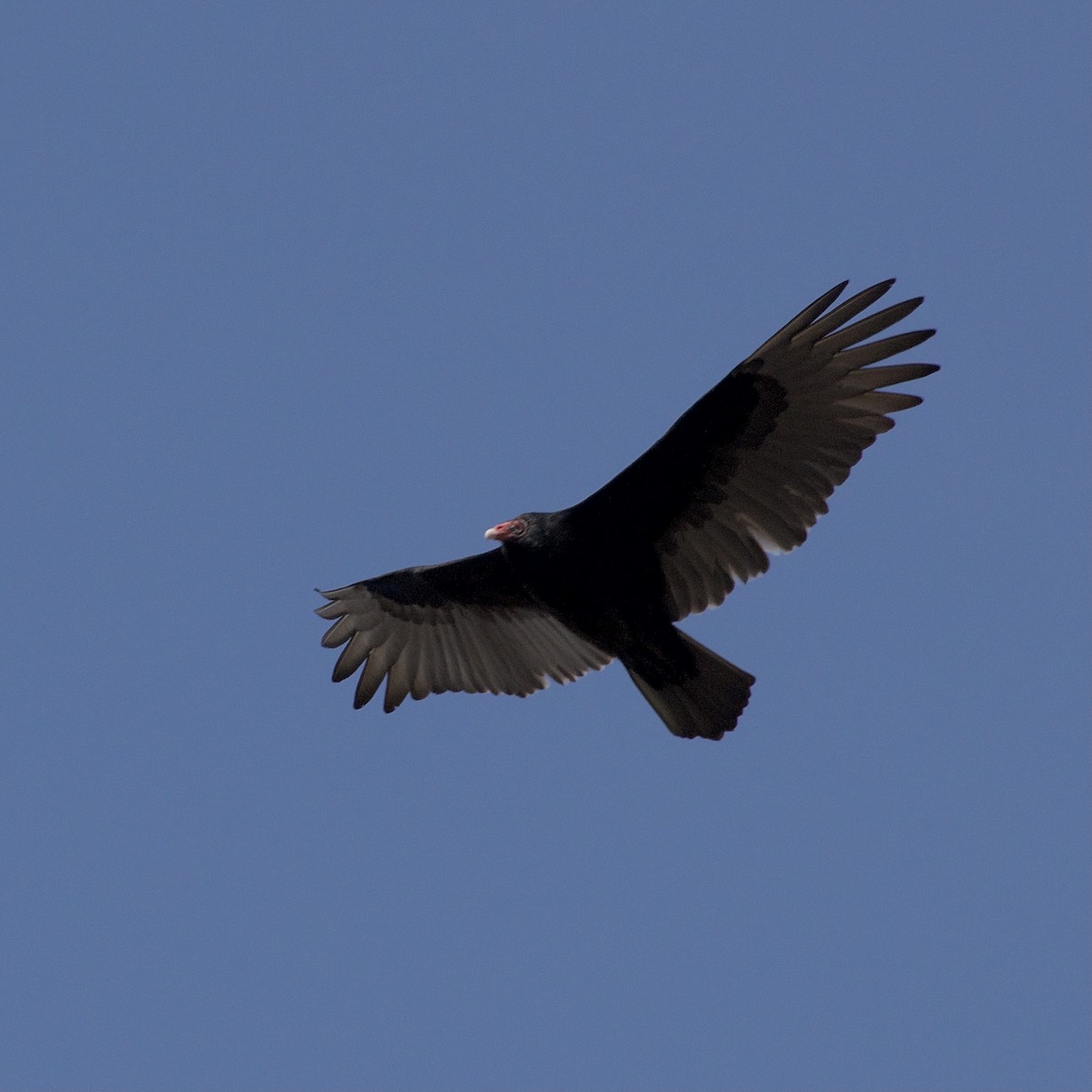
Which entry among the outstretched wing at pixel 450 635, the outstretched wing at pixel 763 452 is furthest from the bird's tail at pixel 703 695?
the outstretched wing at pixel 450 635

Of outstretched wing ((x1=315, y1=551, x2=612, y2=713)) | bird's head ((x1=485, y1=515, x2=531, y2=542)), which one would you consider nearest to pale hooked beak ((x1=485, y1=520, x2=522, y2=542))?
bird's head ((x1=485, y1=515, x2=531, y2=542))

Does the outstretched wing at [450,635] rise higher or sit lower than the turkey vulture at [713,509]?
higher

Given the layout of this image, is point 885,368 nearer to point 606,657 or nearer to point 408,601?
point 606,657

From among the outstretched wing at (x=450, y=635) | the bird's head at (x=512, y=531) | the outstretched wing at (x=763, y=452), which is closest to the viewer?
the outstretched wing at (x=763, y=452)

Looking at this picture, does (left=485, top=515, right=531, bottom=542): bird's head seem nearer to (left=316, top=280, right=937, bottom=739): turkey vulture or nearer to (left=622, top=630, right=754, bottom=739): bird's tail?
(left=316, top=280, right=937, bottom=739): turkey vulture

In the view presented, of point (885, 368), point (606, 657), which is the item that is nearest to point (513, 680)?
point (606, 657)

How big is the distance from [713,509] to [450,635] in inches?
69.2

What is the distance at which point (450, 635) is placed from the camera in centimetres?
832

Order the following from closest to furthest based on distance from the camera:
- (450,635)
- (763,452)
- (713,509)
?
(763,452)
(713,509)
(450,635)

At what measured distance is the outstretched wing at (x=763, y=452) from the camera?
6.89 m

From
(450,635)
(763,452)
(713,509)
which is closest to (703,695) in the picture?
(713,509)

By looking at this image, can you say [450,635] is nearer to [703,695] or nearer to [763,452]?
[703,695]

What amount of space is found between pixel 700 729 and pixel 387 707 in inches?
73.5

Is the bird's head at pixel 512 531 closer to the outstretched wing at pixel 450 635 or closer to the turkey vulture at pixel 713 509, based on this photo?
the turkey vulture at pixel 713 509
